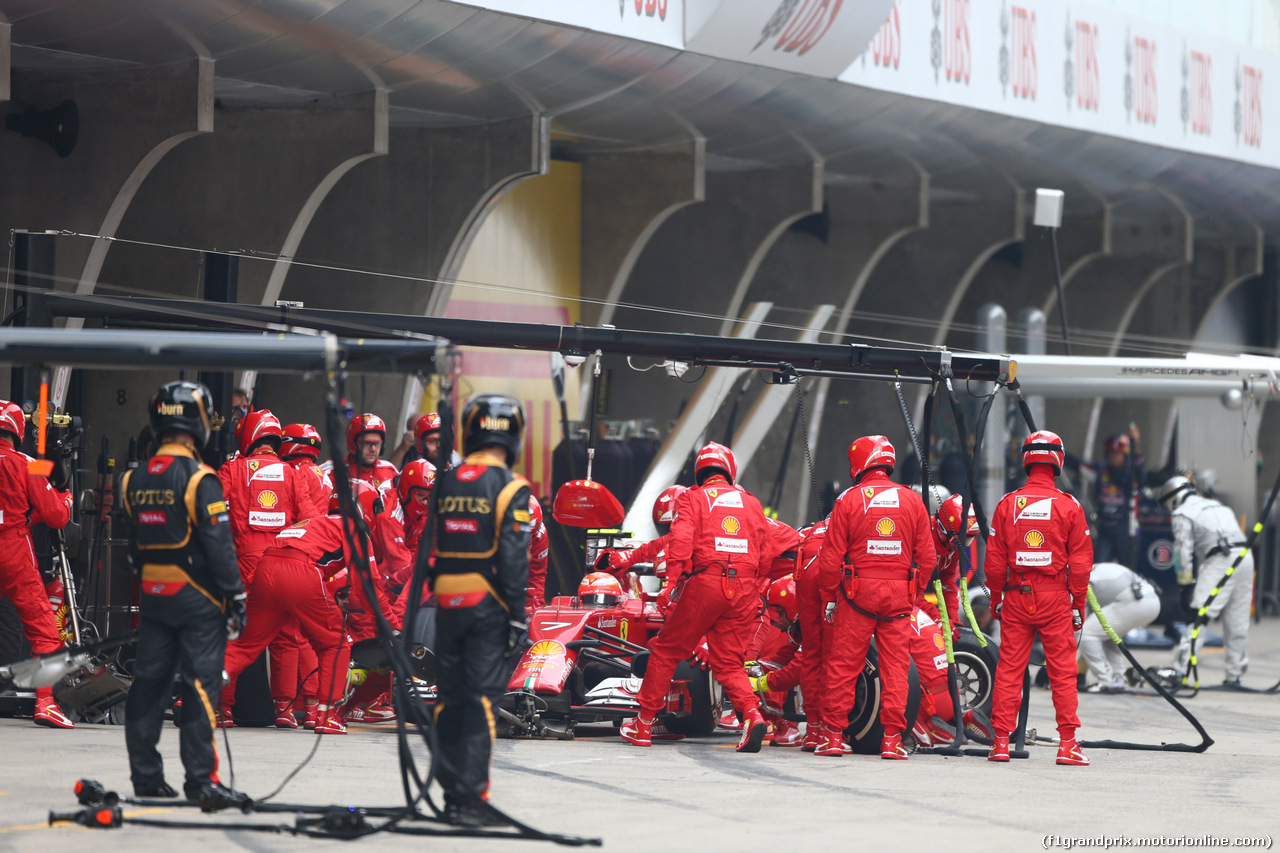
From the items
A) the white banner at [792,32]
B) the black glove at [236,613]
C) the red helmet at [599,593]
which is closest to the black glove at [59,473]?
the red helmet at [599,593]

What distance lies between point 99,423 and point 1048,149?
36.7 feet

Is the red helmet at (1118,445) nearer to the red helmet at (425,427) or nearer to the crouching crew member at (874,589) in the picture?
the red helmet at (425,427)

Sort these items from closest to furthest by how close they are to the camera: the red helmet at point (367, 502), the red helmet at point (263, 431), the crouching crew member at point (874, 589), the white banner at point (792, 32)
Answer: the crouching crew member at point (874, 589), the red helmet at point (263, 431), the red helmet at point (367, 502), the white banner at point (792, 32)

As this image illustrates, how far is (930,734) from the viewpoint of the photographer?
10180 mm

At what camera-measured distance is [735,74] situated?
14.9m

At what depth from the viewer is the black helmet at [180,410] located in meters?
7.19

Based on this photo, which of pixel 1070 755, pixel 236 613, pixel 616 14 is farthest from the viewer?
Result: pixel 616 14

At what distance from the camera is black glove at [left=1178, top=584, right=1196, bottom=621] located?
47.2 ft

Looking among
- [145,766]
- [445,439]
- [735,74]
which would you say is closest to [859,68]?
[735,74]

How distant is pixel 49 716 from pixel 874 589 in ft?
16.5

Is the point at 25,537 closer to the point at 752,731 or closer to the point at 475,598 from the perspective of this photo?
the point at 475,598

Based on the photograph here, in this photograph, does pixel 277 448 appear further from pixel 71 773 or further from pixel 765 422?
pixel 765 422

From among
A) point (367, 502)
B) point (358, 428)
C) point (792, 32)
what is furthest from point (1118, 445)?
point (367, 502)

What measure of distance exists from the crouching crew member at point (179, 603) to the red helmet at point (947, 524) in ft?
16.1
